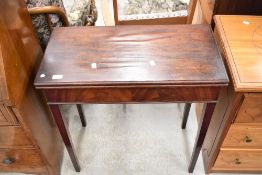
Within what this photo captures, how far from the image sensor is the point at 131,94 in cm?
93

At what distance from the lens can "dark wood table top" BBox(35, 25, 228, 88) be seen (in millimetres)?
886

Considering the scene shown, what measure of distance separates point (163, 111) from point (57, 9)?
919 millimetres

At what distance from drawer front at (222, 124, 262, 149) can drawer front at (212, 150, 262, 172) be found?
0.05 m

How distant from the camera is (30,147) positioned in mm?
1155

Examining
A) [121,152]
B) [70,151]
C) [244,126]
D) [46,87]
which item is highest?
[46,87]

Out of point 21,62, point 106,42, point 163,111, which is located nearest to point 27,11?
point 21,62

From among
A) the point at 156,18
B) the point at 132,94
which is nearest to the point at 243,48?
the point at 132,94

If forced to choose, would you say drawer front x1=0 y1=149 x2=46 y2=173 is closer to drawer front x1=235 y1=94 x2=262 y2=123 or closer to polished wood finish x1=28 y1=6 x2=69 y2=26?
polished wood finish x1=28 y1=6 x2=69 y2=26

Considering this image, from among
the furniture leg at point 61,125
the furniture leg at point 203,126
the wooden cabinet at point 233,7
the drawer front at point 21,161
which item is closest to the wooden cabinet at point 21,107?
the drawer front at point 21,161

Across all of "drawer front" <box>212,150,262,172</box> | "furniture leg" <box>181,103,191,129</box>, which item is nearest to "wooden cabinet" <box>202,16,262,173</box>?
"drawer front" <box>212,150,262,172</box>

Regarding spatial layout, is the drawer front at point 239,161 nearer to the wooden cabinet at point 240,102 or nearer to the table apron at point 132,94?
the wooden cabinet at point 240,102

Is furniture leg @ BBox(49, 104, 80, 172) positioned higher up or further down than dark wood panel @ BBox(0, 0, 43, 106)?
further down

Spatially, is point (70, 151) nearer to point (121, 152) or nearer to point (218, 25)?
point (121, 152)

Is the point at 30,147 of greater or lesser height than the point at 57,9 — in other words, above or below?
below
